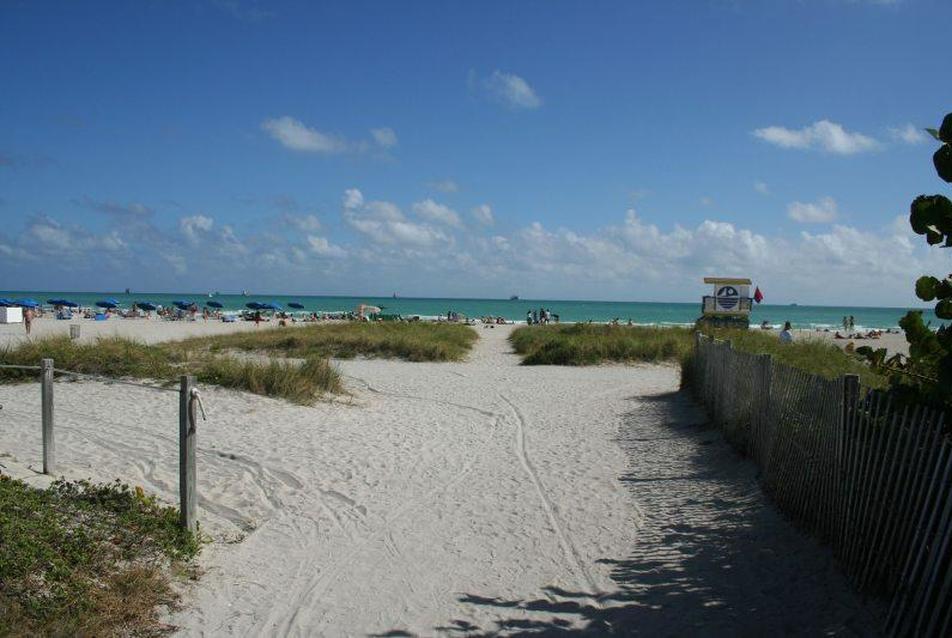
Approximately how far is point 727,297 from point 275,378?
20.1m

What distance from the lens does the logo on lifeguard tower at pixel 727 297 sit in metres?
28.1

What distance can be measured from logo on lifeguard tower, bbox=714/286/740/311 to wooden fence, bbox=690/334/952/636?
21.3 meters

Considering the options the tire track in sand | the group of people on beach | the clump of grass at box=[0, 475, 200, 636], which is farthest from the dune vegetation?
the group of people on beach

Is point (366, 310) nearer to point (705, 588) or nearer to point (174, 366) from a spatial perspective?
point (174, 366)

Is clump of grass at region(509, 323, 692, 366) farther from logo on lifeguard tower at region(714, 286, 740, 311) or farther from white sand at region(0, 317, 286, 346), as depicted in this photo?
white sand at region(0, 317, 286, 346)

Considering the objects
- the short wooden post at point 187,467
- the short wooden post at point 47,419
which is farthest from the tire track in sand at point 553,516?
the short wooden post at point 47,419

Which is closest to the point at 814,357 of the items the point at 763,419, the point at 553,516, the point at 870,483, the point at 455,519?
the point at 763,419

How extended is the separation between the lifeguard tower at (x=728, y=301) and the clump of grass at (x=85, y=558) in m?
24.8

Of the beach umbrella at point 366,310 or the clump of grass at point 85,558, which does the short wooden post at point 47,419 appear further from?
the beach umbrella at point 366,310

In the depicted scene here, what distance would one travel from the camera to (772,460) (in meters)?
7.28

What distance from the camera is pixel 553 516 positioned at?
278 inches

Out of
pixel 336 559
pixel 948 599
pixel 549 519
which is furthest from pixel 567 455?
pixel 948 599

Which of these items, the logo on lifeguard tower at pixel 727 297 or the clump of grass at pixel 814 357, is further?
the logo on lifeguard tower at pixel 727 297

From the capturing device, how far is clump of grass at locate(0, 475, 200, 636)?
4.03m
